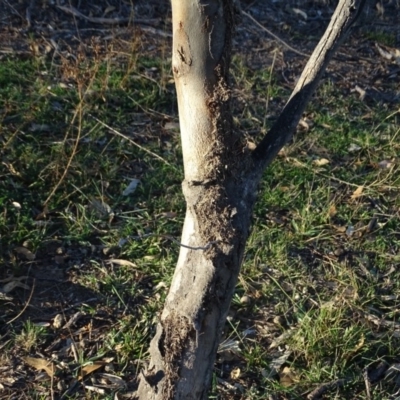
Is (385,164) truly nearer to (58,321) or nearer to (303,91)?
(303,91)

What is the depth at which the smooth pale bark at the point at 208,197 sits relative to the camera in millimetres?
2547

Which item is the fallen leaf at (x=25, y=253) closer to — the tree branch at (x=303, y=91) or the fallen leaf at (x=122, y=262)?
the fallen leaf at (x=122, y=262)

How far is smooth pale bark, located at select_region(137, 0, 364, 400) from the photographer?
8.36 ft

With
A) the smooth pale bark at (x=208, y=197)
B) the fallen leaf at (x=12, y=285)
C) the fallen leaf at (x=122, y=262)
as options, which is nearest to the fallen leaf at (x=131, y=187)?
the fallen leaf at (x=122, y=262)

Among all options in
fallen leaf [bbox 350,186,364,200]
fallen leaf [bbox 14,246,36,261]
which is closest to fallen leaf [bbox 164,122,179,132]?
fallen leaf [bbox 350,186,364,200]

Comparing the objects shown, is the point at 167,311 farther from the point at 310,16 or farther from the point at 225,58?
the point at 310,16

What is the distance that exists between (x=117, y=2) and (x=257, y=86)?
5.97ft

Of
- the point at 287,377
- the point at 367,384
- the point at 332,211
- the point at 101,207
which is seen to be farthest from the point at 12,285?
the point at 332,211

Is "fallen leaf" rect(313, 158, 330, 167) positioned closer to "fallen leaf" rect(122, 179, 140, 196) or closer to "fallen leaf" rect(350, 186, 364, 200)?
"fallen leaf" rect(350, 186, 364, 200)

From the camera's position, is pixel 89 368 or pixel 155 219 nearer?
pixel 89 368

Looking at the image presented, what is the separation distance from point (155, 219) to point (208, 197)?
1.70 meters

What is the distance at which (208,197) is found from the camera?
263cm

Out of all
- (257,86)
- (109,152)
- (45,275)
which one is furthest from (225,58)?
(257,86)

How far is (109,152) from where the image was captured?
4.84 m
